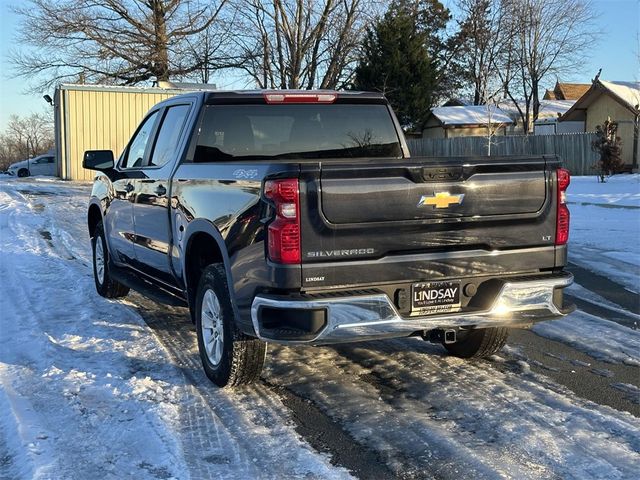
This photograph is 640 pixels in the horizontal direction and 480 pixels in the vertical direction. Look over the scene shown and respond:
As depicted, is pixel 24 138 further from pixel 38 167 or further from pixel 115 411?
pixel 115 411

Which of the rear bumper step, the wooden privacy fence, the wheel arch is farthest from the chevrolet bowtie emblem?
the wooden privacy fence

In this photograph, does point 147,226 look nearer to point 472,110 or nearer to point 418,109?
point 418,109

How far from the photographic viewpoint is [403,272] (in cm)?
396

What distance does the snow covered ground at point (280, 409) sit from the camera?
350 cm

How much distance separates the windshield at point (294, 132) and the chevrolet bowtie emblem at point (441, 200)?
67.1 inches

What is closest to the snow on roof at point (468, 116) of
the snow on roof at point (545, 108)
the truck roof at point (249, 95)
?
the snow on roof at point (545, 108)

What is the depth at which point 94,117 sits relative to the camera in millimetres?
27719

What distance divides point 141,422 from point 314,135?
2642 mm

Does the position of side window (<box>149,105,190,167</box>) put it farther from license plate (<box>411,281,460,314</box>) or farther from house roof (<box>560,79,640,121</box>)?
house roof (<box>560,79,640,121</box>)

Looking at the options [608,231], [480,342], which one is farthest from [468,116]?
[480,342]

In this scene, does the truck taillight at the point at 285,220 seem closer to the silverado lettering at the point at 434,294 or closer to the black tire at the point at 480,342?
the silverado lettering at the point at 434,294

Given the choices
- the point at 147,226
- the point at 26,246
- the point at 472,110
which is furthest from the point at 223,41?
the point at 147,226

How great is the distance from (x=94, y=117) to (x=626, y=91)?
23806 millimetres

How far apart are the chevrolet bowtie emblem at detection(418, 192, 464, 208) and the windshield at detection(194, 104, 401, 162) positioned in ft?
5.59
